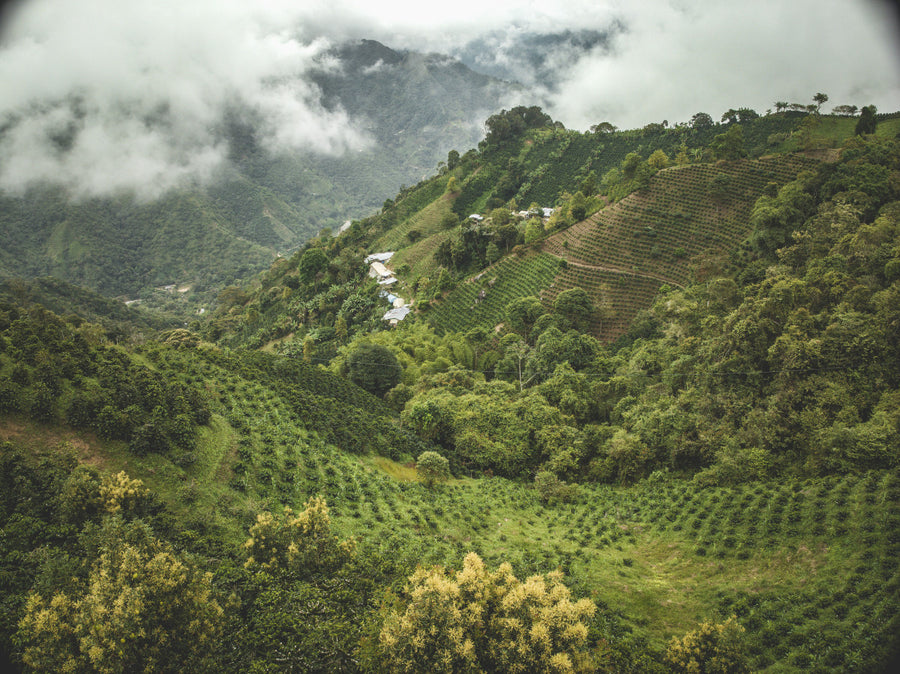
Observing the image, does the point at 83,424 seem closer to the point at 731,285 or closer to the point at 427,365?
the point at 427,365

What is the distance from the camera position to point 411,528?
18.9 m

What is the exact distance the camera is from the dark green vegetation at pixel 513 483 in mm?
9828

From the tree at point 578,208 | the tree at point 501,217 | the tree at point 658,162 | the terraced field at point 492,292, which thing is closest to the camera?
the terraced field at point 492,292

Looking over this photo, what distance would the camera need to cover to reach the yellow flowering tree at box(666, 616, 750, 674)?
961cm

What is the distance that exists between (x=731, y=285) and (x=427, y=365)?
27799 mm

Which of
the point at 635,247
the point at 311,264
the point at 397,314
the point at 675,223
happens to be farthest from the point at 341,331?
the point at 675,223

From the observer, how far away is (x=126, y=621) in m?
7.77

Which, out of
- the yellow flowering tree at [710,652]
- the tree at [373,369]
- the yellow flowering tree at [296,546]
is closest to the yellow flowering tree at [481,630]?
the yellow flowering tree at [710,652]

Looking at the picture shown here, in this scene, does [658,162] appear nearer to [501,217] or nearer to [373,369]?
[501,217]

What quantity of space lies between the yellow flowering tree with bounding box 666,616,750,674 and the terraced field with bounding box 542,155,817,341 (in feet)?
129

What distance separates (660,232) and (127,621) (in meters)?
59.4

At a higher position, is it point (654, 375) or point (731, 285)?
point (731, 285)

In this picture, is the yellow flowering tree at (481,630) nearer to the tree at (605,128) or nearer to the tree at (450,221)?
the tree at (450,221)

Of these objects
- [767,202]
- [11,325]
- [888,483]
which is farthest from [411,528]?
[767,202]
